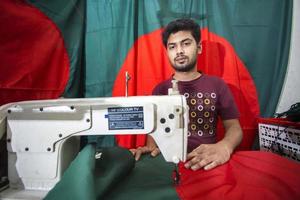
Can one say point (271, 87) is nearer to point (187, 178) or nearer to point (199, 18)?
point (199, 18)

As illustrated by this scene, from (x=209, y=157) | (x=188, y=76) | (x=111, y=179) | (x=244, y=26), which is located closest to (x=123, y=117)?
(x=111, y=179)

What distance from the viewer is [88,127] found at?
0.69 metres

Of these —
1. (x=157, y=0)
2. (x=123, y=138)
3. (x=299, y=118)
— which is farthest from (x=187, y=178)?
(x=157, y=0)

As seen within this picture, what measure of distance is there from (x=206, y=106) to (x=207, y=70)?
33 centimetres

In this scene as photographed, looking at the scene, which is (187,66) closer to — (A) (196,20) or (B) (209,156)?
(A) (196,20)

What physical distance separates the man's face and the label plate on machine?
69 cm

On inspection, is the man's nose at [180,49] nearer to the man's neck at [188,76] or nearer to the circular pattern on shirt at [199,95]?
the man's neck at [188,76]

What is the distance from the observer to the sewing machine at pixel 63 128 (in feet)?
2.26

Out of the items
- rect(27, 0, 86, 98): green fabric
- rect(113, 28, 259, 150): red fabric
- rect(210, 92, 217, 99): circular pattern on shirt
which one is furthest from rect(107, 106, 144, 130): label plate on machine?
rect(27, 0, 86, 98): green fabric

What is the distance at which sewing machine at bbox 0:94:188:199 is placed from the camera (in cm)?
69

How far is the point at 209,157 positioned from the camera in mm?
782

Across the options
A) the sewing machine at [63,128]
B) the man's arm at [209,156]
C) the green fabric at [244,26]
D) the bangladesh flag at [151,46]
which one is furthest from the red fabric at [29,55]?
the man's arm at [209,156]

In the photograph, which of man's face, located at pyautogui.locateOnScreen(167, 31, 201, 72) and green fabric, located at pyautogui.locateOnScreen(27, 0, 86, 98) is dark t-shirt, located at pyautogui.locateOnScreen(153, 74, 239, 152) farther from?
green fabric, located at pyautogui.locateOnScreen(27, 0, 86, 98)

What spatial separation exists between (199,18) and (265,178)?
1151 millimetres
